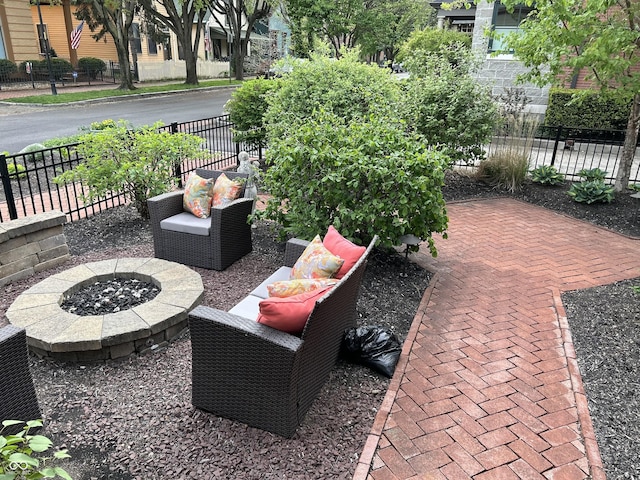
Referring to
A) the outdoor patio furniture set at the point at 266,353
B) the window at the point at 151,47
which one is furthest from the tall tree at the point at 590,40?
the window at the point at 151,47

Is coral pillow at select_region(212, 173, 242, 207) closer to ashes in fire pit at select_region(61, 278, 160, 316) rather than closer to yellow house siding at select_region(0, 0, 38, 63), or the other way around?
ashes in fire pit at select_region(61, 278, 160, 316)

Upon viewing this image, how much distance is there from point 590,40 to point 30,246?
809 centimetres

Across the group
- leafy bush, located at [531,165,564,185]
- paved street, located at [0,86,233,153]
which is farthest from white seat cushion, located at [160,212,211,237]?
paved street, located at [0,86,233,153]

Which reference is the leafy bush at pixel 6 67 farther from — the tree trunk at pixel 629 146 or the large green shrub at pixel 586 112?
the tree trunk at pixel 629 146

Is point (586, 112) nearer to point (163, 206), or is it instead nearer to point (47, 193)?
point (163, 206)

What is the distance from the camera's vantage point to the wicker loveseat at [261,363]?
8.74 ft

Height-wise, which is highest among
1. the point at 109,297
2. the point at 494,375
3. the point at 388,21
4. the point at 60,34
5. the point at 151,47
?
the point at 388,21

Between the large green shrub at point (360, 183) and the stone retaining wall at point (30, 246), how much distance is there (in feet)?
8.02

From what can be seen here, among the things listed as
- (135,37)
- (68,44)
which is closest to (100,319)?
(68,44)

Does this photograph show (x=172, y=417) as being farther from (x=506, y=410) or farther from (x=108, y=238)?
(x=108, y=238)

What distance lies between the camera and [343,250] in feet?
11.2

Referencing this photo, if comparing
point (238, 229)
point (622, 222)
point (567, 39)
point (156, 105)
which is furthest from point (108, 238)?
point (156, 105)

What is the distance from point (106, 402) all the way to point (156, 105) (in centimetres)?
1859

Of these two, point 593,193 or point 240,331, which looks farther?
point 593,193
